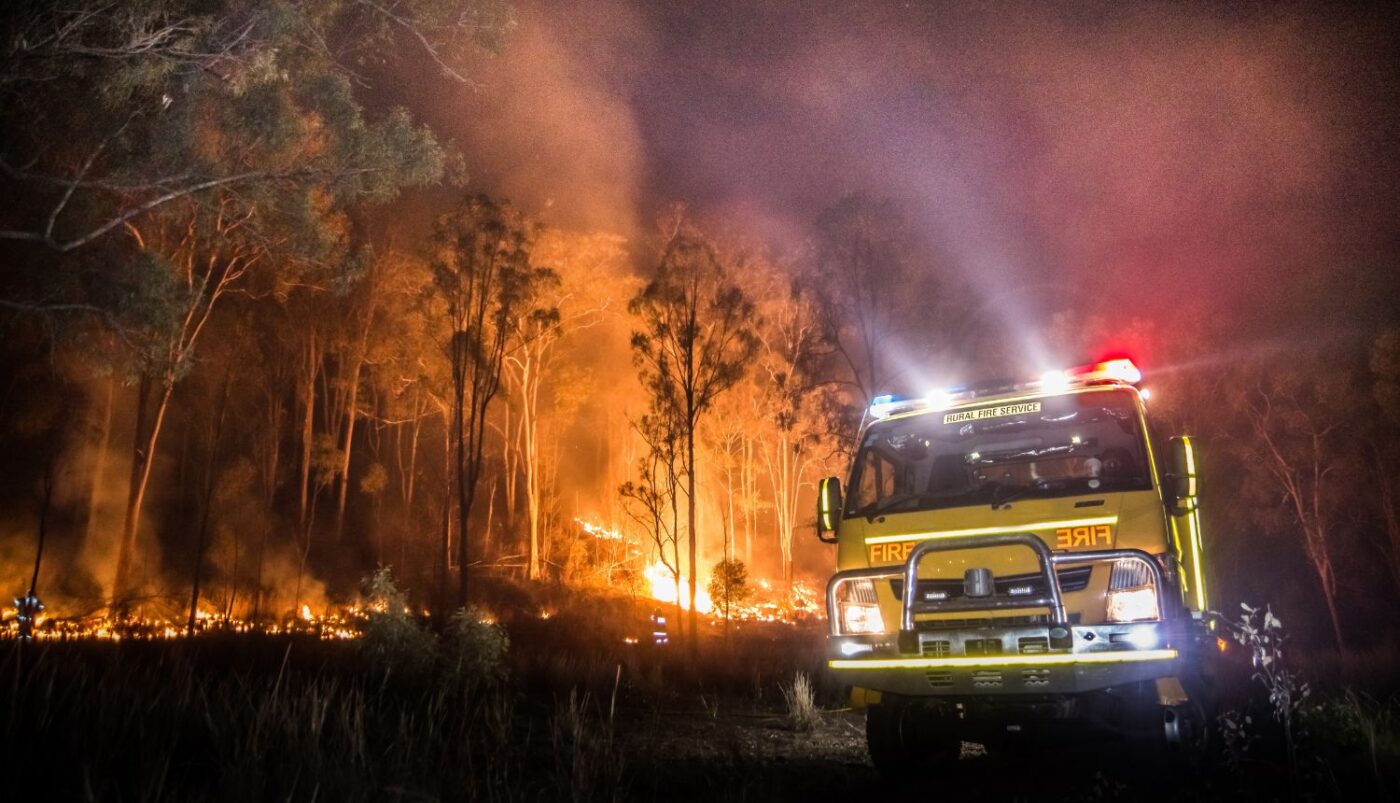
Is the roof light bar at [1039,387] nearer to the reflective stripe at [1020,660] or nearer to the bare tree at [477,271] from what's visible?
the reflective stripe at [1020,660]

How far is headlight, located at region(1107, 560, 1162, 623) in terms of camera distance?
5086 mm

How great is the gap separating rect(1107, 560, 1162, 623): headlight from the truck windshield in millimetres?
569

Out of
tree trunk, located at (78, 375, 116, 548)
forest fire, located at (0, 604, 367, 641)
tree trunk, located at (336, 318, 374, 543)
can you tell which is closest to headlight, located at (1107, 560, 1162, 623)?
forest fire, located at (0, 604, 367, 641)

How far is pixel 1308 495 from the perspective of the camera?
31234 millimetres

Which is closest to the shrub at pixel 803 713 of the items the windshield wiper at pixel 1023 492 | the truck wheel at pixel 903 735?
the truck wheel at pixel 903 735

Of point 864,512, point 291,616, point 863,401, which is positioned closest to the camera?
point 864,512

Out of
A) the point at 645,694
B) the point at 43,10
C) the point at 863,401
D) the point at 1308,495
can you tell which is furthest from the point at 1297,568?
the point at 43,10

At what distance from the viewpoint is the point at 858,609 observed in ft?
19.9

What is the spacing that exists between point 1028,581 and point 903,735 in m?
1.60

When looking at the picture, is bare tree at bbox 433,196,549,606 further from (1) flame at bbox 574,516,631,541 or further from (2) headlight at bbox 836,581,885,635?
(1) flame at bbox 574,516,631,541

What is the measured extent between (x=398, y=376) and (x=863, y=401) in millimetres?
20946

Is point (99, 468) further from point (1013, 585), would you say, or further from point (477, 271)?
point (1013, 585)

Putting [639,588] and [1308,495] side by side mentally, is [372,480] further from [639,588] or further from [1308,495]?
[1308,495]

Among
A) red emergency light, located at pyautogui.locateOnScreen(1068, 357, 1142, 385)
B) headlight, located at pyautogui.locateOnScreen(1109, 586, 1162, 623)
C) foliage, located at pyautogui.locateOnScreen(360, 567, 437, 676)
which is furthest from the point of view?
foliage, located at pyautogui.locateOnScreen(360, 567, 437, 676)
